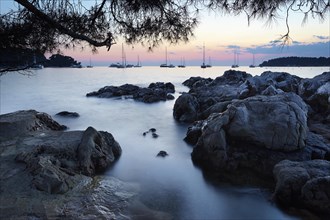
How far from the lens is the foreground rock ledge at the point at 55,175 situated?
6238 millimetres

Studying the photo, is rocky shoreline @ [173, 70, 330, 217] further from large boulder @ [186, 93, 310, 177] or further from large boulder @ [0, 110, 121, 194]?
large boulder @ [0, 110, 121, 194]

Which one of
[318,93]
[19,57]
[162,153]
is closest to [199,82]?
[318,93]

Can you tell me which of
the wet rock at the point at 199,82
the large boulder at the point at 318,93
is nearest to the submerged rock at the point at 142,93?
the wet rock at the point at 199,82

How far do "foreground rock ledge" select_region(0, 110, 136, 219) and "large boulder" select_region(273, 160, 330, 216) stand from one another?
156 inches

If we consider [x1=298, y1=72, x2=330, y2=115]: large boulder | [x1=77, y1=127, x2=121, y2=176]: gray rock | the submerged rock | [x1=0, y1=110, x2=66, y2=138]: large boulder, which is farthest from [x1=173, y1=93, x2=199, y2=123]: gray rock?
the submerged rock

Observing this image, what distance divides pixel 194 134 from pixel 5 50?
10814 mm

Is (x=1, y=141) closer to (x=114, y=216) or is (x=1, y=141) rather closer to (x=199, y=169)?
(x=114, y=216)

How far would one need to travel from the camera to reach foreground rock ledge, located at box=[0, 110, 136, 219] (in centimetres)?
624

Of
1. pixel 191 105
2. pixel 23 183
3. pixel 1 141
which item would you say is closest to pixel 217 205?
pixel 23 183

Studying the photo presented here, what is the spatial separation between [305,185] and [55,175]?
5.94 metres

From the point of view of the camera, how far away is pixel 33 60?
4457 mm

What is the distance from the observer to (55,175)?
275 inches

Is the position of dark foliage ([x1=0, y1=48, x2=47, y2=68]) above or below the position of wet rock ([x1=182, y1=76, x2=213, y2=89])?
above

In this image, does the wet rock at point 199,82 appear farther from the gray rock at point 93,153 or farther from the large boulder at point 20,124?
the gray rock at point 93,153
